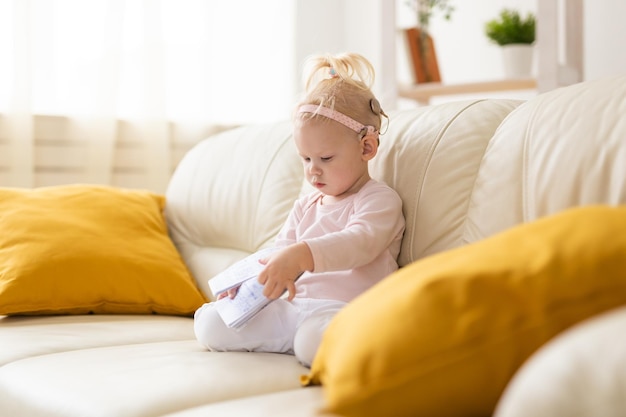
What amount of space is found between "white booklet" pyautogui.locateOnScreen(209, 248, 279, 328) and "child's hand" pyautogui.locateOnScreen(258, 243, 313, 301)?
3cm

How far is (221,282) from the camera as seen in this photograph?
157 centimetres

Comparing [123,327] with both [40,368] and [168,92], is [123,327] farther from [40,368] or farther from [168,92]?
[168,92]

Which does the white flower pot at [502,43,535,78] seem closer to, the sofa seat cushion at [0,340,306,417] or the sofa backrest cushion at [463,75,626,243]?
the sofa backrest cushion at [463,75,626,243]

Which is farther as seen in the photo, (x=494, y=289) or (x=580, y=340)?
(x=494, y=289)

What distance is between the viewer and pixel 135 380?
128cm

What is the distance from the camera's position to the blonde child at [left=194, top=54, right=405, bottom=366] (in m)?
1.46

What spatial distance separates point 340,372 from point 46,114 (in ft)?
7.62

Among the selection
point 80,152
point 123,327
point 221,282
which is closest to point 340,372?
point 221,282

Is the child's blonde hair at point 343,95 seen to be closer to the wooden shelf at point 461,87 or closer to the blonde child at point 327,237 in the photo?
the blonde child at point 327,237

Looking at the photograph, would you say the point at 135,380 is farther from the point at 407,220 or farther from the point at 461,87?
the point at 461,87

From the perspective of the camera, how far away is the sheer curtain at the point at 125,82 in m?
2.79

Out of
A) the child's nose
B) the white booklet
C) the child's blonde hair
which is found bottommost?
the white booklet

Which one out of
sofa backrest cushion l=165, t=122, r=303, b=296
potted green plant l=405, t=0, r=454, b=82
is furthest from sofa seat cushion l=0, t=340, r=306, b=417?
potted green plant l=405, t=0, r=454, b=82

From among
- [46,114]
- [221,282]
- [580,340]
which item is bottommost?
[221,282]
